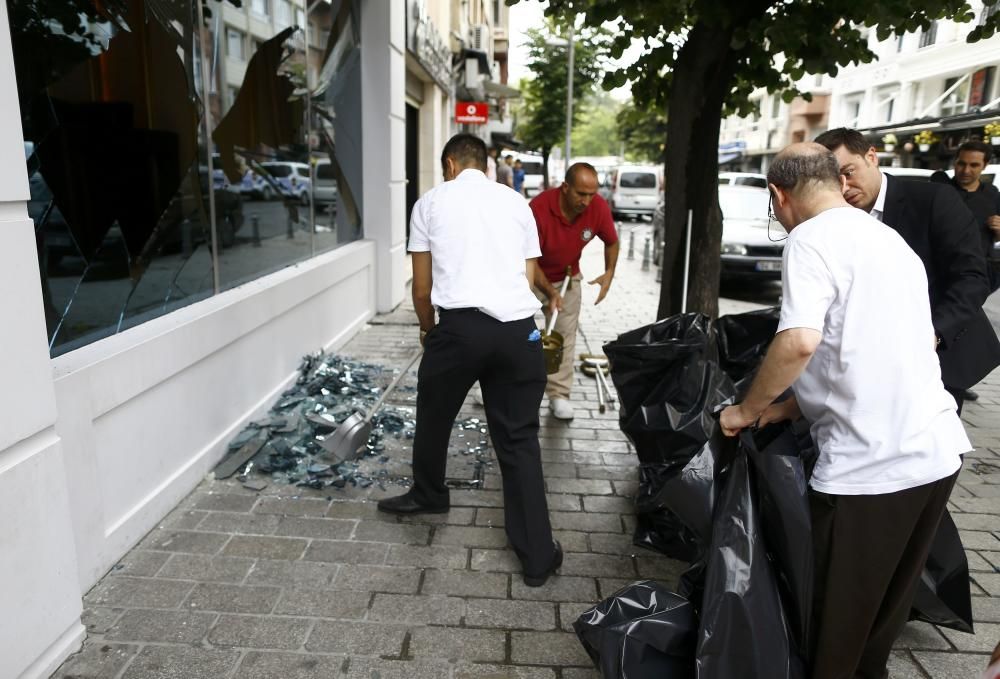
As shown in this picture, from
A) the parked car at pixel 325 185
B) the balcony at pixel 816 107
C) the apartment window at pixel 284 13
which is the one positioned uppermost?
the balcony at pixel 816 107

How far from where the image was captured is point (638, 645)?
2.29 meters

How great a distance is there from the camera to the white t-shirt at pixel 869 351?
6.78ft

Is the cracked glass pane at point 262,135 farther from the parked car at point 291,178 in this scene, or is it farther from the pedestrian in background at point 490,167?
the pedestrian in background at point 490,167

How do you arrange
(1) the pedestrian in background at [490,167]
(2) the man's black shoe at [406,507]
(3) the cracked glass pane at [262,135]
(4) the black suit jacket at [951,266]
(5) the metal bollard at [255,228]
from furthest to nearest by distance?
(5) the metal bollard at [255,228]
(3) the cracked glass pane at [262,135]
(2) the man's black shoe at [406,507]
(1) the pedestrian in background at [490,167]
(4) the black suit jacket at [951,266]

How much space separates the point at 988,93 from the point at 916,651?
25.1 meters

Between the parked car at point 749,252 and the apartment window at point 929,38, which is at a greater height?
the apartment window at point 929,38

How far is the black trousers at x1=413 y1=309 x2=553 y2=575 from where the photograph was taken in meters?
3.20

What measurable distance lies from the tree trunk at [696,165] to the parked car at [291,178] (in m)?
3.06

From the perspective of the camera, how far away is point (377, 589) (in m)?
3.16

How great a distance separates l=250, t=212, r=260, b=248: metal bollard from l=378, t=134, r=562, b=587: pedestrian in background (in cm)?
256

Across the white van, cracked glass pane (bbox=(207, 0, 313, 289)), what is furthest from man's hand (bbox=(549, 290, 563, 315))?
the white van

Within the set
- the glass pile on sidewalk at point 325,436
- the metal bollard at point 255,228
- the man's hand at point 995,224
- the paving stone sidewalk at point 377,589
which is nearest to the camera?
the paving stone sidewalk at point 377,589

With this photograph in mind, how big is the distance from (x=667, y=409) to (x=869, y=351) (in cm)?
152

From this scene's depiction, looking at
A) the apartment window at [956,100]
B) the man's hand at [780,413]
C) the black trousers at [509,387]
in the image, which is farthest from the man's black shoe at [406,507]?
the apartment window at [956,100]
